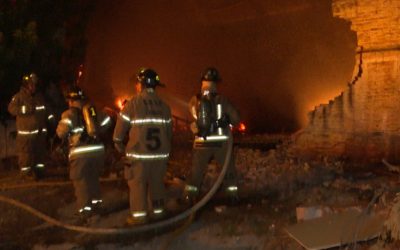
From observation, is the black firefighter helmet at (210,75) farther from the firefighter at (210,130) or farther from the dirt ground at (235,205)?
the dirt ground at (235,205)

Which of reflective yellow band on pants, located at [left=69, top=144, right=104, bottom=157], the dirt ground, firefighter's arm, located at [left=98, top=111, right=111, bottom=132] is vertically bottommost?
the dirt ground

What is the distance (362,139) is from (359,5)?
7.63ft

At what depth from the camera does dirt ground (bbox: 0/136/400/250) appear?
580cm

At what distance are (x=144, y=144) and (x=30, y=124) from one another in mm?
4057

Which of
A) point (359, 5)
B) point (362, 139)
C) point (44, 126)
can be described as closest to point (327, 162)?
point (362, 139)

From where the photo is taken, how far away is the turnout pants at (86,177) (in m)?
6.88

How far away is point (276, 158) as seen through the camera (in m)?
9.82

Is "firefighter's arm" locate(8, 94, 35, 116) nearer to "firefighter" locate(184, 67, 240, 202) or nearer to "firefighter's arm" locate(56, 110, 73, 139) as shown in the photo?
"firefighter's arm" locate(56, 110, 73, 139)

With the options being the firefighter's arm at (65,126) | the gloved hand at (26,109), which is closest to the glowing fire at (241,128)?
the gloved hand at (26,109)

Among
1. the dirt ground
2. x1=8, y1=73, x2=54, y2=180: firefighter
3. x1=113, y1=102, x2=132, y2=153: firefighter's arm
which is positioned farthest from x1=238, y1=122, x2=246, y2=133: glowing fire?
x1=113, y1=102, x2=132, y2=153: firefighter's arm

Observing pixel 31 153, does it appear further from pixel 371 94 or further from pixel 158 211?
pixel 371 94

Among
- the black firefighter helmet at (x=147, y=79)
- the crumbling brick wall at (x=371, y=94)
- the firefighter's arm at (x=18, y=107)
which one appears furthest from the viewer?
the firefighter's arm at (x=18, y=107)

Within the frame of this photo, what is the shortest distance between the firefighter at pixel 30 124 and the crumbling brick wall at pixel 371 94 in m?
5.29

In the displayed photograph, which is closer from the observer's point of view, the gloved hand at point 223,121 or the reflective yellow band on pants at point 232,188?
the gloved hand at point 223,121
